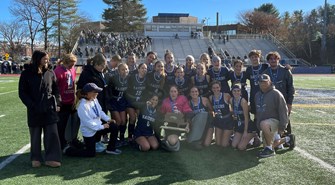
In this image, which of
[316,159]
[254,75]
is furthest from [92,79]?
[316,159]

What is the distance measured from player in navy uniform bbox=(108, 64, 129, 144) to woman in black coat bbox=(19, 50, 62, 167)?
125 centimetres

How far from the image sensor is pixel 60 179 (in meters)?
4.47

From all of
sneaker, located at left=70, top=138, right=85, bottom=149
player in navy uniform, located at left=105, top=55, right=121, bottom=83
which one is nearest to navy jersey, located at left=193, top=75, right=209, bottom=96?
player in navy uniform, located at left=105, top=55, right=121, bottom=83

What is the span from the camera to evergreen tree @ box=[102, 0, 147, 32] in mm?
69875

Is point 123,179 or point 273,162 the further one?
point 273,162

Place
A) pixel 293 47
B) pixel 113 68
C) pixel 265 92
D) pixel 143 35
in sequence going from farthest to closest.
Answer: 1. pixel 143 35
2. pixel 293 47
3. pixel 113 68
4. pixel 265 92

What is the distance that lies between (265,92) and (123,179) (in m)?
2.64

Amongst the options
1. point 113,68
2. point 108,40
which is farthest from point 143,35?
point 113,68

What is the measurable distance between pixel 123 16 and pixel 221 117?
66.7 metres

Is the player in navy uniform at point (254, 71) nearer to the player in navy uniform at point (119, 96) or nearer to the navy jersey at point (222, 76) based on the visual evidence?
the navy jersey at point (222, 76)

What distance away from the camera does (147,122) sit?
6.13m

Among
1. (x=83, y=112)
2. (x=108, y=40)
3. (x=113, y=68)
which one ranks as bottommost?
(x=83, y=112)

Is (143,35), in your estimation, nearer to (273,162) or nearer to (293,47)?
(293,47)

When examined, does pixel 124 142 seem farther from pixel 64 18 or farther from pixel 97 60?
pixel 64 18
